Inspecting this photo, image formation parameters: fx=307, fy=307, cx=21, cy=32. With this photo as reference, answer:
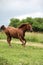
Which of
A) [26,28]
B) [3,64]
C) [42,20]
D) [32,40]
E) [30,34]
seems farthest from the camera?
[42,20]

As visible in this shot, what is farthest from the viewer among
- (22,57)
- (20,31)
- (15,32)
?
(15,32)

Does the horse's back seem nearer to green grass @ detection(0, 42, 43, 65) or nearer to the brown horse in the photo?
the brown horse

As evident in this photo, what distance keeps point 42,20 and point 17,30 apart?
50321mm

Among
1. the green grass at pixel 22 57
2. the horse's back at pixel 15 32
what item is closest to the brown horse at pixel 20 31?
the horse's back at pixel 15 32

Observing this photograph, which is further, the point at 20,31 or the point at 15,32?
the point at 15,32

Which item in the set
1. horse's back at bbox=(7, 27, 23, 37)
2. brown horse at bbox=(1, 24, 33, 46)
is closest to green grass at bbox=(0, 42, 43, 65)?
brown horse at bbox=(1, 24, 33, 46)

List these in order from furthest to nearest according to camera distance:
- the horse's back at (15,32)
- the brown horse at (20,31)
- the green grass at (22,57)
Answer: the horse's back at (15,32)
the brown horse at (20,31)
the green grass at (22,57)

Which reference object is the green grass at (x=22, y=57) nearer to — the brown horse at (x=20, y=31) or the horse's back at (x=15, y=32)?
the brown horse at (x=20, y=31)

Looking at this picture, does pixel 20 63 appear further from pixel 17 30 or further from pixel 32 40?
pixel 32 40

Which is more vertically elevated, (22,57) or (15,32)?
(15,32)

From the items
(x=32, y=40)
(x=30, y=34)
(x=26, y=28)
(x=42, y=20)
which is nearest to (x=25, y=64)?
(x=26, y=28)

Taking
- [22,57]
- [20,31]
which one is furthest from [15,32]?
[22,57]

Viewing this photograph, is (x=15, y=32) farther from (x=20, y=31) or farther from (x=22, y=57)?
(x=22, y=57)

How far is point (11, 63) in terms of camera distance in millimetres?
12555
